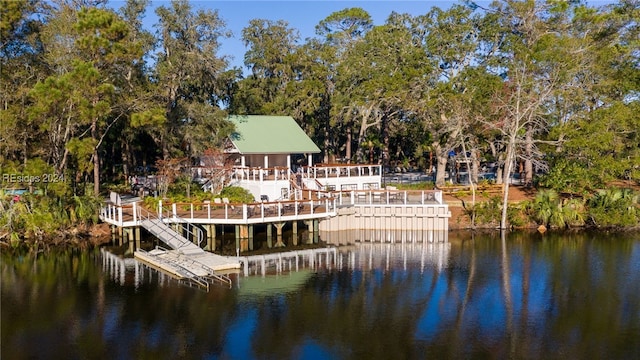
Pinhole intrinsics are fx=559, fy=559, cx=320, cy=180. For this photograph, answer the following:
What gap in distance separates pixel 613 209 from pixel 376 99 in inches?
759

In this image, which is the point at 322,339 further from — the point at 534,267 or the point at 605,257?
the point at 605,257

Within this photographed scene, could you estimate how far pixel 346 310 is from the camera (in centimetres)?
2150

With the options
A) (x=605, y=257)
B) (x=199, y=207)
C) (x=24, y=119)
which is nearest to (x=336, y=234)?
(x=199, y=207)

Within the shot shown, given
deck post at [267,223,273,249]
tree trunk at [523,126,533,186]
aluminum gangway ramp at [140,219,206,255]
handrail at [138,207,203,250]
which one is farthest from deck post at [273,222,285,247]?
tree trunk at [523,126,533,186]

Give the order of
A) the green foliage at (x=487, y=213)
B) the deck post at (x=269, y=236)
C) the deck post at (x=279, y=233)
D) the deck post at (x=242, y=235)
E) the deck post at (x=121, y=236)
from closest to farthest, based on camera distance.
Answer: the deck post at (x=242, y=235) < the deck post at (x=121, y=236) < the deck post at (x=269, y=236) < the deck post at (x=279, y=233) < the green foliage at (x=487, y=213)

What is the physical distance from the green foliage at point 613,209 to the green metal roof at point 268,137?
19.7 m

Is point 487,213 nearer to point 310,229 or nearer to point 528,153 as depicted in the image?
point 528,153

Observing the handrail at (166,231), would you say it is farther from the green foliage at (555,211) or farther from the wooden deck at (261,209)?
the green foliage at (555,211)

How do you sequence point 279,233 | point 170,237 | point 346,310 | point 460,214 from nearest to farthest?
point 346,310 → point 170,237 → point 279,233 → point 460,214

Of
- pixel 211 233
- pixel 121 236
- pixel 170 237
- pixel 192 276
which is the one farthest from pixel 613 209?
pixel 121 236

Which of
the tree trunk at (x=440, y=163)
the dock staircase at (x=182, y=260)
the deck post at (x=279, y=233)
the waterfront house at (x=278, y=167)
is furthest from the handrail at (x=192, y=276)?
the tree trunk at (x=440, y=163)

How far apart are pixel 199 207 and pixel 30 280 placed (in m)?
10.5

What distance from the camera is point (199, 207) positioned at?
33562mm

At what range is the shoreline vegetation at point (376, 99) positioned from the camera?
32.9 metres
